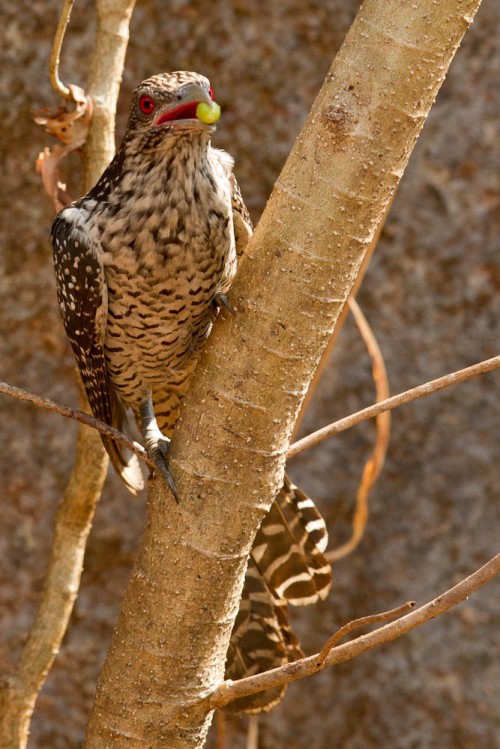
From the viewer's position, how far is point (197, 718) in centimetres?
166

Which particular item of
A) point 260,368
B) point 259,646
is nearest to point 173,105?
point 260,368

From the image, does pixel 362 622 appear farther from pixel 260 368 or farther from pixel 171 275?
pixel 171 275

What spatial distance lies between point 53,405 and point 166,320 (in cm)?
58

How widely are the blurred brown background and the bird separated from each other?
3.03ft

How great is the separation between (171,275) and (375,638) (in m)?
0.99

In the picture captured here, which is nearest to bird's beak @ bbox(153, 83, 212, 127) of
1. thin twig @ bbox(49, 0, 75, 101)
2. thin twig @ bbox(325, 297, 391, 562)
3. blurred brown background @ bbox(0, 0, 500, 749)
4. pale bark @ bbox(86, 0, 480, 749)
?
thin twig @ bbox(49, 0, 75, 101)

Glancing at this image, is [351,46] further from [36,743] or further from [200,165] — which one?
[36,743]

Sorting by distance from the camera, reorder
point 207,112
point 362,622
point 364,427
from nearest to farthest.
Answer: point 362,622 < point 207,112 < point 364,427

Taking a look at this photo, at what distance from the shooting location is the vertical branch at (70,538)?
233 cm

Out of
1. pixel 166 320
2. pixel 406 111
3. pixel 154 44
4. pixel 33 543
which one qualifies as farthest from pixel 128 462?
pixel 154 44

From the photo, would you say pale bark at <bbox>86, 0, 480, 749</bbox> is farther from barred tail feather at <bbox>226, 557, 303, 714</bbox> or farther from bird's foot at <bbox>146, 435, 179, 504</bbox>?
barred tail feather at <bbox>226, 557, 303, 714</bbox>

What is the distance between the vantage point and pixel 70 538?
8.02 feet

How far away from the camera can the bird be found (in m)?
2.10

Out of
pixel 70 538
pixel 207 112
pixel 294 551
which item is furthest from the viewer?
pixel 70 538
